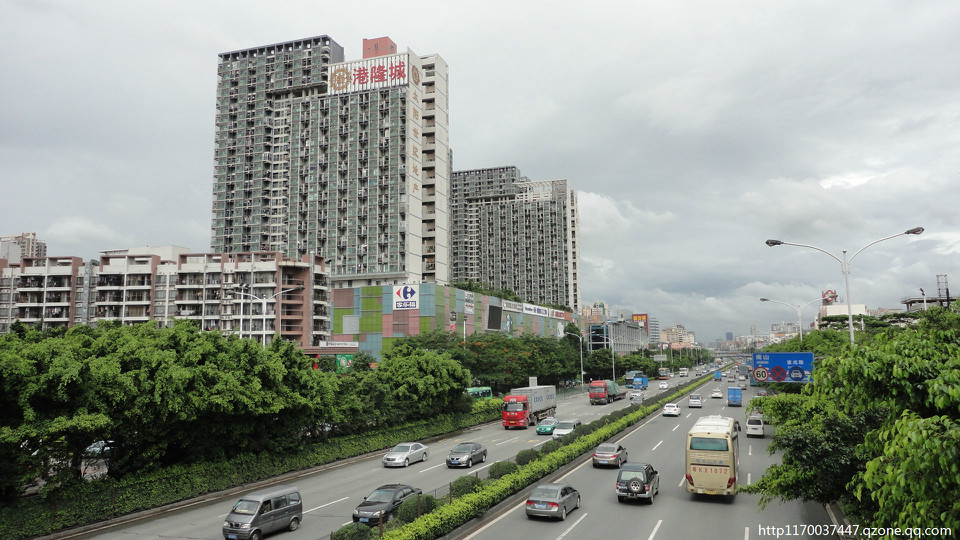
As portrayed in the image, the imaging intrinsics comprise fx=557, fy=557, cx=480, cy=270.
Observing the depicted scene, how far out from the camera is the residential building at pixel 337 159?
100m

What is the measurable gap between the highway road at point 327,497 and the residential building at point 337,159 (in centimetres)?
6049

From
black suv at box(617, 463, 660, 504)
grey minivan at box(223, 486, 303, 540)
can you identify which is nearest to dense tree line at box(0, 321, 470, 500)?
grey minivan at box(223, 486, 303, 540)

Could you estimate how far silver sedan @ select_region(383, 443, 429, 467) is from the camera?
33469mm

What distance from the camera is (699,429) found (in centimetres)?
2433

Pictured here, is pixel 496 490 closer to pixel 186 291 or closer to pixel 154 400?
pixel 154 400

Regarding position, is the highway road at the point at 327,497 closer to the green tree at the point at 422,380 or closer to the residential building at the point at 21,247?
the green tree at the point at 422,380

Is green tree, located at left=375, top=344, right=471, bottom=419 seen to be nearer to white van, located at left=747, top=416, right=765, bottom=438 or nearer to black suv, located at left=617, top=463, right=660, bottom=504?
black suv, located at left=617, top=463, right=660, bottom=504

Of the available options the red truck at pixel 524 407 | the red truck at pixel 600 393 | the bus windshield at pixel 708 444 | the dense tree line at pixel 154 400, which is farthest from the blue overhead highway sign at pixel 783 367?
the red truck at pixel 600 393

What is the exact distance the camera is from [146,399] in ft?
68.8

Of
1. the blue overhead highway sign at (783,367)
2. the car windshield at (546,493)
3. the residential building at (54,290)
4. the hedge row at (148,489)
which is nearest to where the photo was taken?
the hedge row at (148,489)

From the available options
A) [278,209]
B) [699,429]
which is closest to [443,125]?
[278,209]

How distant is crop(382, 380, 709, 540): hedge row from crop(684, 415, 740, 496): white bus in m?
7.36

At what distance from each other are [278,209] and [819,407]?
351ft

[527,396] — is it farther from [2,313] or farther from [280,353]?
[2,313]
